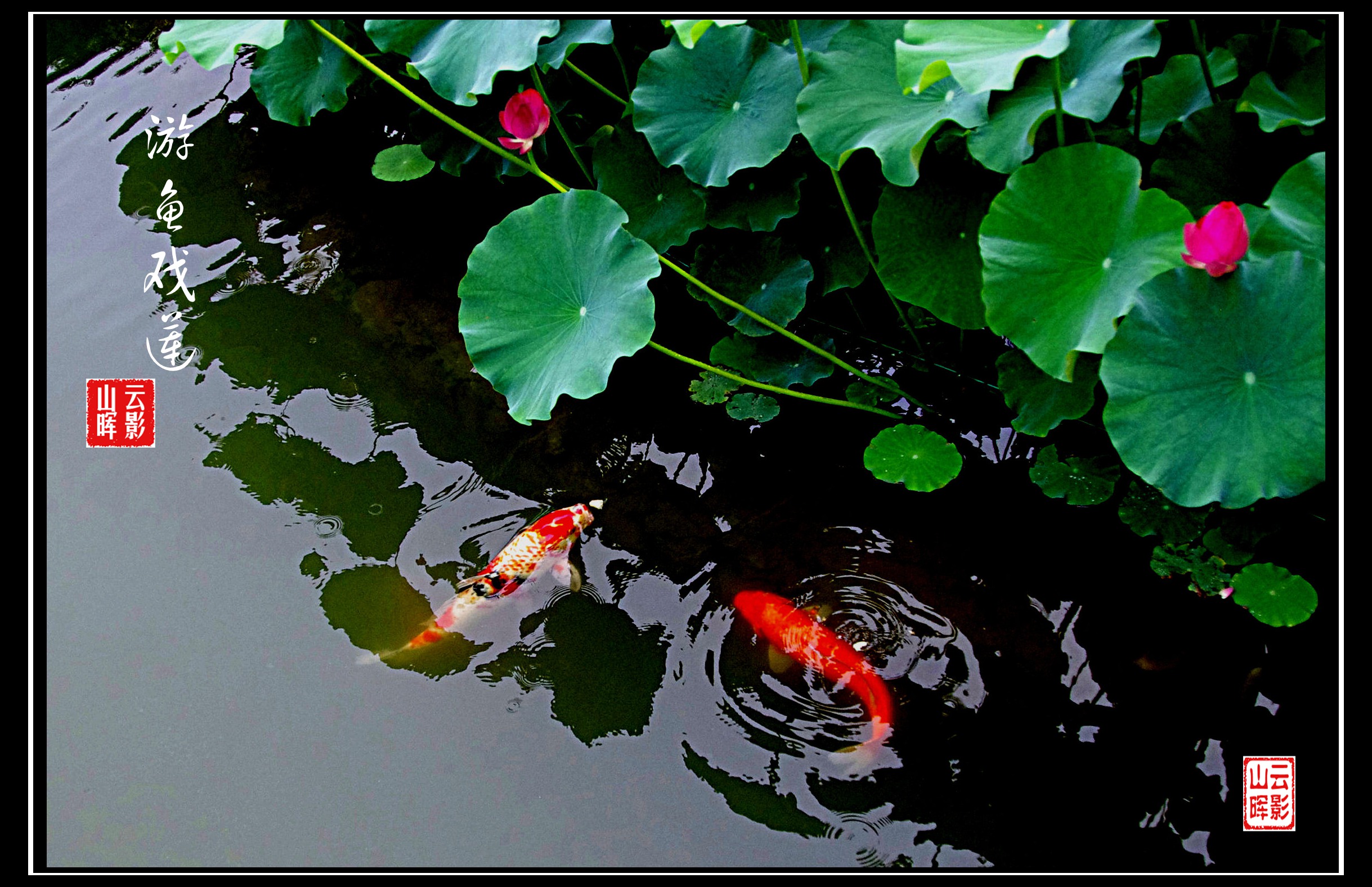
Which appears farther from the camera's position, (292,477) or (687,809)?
(292,477)

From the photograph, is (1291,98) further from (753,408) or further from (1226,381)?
(753,408)

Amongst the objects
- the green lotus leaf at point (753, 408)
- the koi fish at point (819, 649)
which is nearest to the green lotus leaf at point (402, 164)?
the green lotus leaf at point (753, 408)

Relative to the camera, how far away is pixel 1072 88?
8.78 feet

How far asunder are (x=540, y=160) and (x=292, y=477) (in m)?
1.59

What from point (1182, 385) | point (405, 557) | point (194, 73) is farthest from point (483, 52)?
point (194, 73)

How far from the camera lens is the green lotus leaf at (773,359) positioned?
11.8ft

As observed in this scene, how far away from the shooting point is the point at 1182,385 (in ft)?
8.18

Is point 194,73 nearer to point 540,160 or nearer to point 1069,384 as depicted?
point 540,160

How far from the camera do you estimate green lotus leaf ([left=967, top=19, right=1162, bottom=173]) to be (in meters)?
2.55

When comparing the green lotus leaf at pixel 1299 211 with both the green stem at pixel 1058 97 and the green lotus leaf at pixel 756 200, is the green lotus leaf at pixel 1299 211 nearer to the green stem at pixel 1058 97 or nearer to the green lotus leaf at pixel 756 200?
the green stem at pixel 1058 97

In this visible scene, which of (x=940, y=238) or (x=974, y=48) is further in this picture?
(x=940, y=238)

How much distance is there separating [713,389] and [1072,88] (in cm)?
164

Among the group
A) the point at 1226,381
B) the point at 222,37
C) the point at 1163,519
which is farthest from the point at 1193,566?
the point at 222,37
